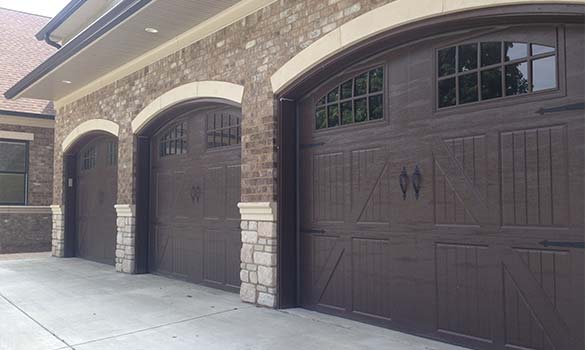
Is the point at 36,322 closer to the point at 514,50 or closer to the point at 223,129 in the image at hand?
the point at 223,129

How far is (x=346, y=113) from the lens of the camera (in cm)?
661

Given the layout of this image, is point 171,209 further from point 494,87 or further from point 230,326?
point 494,87

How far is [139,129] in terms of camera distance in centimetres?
1055

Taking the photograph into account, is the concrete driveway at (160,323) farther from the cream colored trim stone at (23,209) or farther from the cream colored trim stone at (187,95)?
the cream colored trim stone at (23,209)

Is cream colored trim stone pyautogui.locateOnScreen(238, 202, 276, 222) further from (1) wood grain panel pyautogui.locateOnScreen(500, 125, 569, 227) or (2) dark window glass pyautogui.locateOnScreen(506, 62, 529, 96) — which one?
(2) dark window glass pyautogui.locateOnScreen(506, 62, 529, 96)

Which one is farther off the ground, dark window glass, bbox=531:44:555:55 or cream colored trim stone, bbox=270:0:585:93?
cream colored trim stone, bbox=270:0:585:93

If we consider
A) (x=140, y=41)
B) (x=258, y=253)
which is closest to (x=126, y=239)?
(x=140, y=41)

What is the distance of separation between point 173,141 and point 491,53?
677cm

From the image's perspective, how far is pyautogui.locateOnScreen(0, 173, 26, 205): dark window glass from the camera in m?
16.2

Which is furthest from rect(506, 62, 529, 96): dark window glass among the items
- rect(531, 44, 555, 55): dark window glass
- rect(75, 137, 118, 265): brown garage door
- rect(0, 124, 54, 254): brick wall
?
rect(0, 124, 54, 254): brick wall

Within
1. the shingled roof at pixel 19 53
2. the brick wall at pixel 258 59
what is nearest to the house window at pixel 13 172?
the shingled roof at pixel 19 53

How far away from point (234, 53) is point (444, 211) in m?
4.25

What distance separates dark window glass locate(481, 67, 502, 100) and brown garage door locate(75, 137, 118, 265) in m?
9.38

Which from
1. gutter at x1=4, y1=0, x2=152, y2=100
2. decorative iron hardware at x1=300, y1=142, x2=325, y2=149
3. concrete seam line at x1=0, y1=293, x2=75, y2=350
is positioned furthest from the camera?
gutter at x1=4, y1=0, x2=152, y2=100
